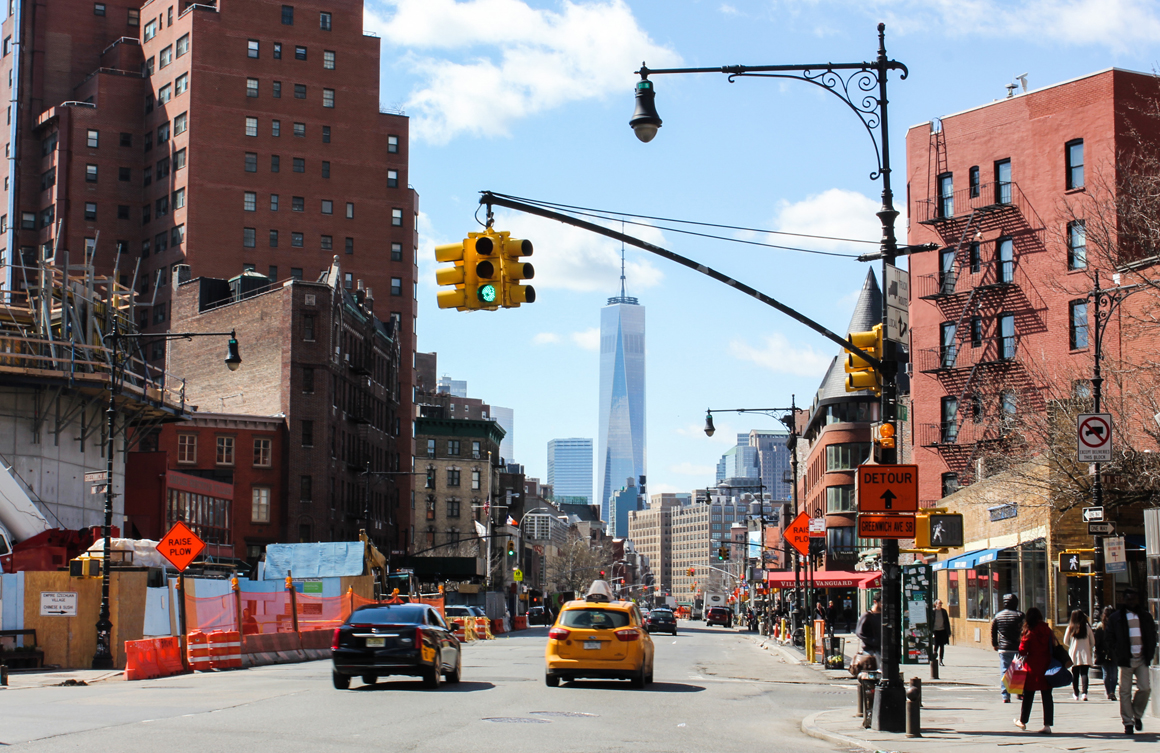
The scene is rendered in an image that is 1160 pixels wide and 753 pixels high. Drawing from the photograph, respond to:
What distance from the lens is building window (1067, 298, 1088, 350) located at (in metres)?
51.8

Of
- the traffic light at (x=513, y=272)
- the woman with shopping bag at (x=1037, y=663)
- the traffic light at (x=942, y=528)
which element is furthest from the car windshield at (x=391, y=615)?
the traffic light at (x=942, y=528)

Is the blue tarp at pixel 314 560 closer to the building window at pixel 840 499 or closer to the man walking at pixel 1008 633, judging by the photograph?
the man walking at pixel 1008 633

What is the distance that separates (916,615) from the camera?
99.6ft

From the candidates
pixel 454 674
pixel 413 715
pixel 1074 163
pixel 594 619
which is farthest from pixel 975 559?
pixel 413 715

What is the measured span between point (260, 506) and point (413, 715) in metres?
59.1

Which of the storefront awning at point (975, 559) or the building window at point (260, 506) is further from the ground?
the building window at point (260, 506)

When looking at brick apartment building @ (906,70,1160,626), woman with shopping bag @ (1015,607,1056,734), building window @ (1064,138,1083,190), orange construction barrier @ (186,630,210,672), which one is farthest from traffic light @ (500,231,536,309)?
building window @ (1064,138,1083,190)

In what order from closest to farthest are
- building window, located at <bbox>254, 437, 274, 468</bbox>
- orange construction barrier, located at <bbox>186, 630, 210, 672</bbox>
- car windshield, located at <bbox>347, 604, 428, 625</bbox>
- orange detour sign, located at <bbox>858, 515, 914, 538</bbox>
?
orange detour sign, located at <bbox>858, 515, 914, 538</bbox>
car windshield, located at <bbox>347, 604, 428, 625</bbox>
orange construction barrier, located at <bbox>186, 630, 210, 672</bbox>
building window, located at <bbox>254, 437, 274, 468</bbox>

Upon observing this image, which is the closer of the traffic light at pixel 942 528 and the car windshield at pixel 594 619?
the car windshield at pixel 594 619

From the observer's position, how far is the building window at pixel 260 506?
73562 mm

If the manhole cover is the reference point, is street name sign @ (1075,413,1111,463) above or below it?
above

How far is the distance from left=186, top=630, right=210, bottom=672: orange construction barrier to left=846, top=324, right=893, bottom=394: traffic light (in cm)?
1732

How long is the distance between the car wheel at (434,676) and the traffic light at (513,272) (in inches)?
328

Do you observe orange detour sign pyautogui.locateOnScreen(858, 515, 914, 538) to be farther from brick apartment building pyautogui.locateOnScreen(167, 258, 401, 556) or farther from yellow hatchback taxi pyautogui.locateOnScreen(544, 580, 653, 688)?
brick apartment building pyautogui.locateOnScreen(167, 258, 401, 556)
